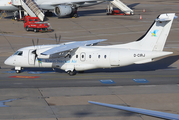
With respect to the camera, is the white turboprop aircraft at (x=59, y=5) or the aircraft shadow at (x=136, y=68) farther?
the white turboprop aircraft at (x=59, y=5)

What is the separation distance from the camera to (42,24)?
49312 millimetres

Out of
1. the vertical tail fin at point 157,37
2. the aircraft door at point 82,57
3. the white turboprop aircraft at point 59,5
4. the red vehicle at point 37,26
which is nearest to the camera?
the vertical tail fin at point 157,37

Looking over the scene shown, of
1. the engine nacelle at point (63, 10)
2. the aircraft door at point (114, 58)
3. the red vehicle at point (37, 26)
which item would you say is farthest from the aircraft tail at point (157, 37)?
the engine nacelle at point (63, 10)

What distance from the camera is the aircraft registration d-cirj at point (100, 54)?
25688mm

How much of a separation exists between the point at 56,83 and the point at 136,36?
993 inches

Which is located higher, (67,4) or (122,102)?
(67,4)

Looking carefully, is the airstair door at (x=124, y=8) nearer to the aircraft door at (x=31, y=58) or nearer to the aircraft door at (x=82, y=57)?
the aircraft door at (x=82, y=57)

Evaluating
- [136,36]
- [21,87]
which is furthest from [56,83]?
[136,36]

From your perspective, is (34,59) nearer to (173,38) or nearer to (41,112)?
(41,112)

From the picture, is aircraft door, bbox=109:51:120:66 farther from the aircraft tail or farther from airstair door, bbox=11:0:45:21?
airstair door, bbox=11:0:45:21

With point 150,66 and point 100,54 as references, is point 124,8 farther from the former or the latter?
point 100,54

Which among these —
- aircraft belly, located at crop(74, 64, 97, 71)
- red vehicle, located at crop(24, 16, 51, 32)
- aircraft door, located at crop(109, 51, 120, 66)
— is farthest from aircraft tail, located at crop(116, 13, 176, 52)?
red vehicle, located at crop(24, 16, 51, 32)

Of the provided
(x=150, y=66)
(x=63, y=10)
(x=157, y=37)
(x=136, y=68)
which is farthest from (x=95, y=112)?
(x=63, y=10)

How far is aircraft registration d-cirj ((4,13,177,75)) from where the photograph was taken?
2569cm
